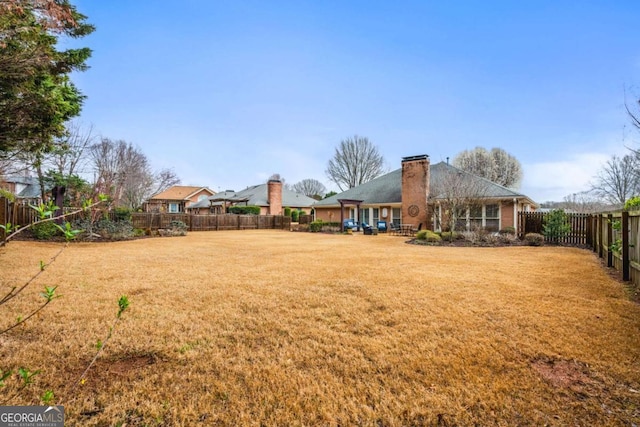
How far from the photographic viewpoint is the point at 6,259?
26.3ft

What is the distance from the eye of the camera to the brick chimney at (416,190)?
21031 millimetres

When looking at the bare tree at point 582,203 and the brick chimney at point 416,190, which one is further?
the bare tree at point 582,203

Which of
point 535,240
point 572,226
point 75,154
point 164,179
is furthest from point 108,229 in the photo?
point 164,179

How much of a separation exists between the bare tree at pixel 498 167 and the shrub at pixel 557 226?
828 inches

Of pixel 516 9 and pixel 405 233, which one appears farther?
pixel 405 233

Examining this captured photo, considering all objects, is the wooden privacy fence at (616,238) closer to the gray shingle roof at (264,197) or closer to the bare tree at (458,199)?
the bare tree at (458,199)

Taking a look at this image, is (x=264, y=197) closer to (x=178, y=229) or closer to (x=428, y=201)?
(x=178, y=229)

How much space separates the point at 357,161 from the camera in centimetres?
4219

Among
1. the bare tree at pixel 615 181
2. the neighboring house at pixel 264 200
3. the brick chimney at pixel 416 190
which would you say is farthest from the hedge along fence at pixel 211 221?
the bare tree at pixel 615 181

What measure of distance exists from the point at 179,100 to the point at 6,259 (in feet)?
38.9

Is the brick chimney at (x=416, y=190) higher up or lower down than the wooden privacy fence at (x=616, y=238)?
higher up

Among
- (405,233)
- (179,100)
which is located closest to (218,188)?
(179,100)

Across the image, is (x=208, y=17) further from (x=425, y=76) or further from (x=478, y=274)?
(x=478, y=274)

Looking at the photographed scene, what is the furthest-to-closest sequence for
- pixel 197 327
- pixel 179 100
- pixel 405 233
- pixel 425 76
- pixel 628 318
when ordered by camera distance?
pixel 405 233 → pixel 179 100 → pixel 425 76 → pixel 628 318 → pixel 197 327
